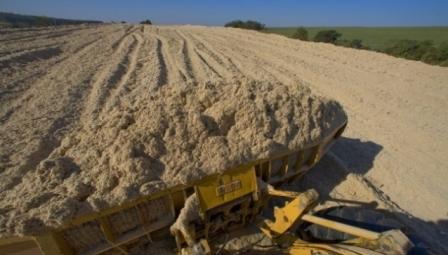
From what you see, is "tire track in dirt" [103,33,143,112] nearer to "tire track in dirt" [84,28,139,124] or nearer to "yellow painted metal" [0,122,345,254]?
"tire track in dirt" [84,28,139,124]

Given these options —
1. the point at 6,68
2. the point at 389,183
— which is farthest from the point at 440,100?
the point at 6,68

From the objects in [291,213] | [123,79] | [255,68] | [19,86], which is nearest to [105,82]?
[123,79]

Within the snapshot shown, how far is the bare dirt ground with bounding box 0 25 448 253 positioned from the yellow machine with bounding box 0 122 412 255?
338 mm

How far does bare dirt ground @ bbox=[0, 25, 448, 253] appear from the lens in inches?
162

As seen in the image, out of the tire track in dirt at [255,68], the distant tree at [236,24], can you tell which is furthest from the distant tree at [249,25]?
the tire track in dirt at [255,68]

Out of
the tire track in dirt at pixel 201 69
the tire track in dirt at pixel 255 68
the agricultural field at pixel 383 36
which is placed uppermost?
the tire track in dirt at pixel 201 69

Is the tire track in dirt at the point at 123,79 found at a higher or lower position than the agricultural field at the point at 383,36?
higher

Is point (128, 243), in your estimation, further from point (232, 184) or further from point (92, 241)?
point (232, 184)

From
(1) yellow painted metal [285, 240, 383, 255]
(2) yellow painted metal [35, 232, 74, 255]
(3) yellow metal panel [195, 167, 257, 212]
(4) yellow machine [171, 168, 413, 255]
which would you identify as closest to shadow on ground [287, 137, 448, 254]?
(4) yellow machine [171, 168, 413, 255]

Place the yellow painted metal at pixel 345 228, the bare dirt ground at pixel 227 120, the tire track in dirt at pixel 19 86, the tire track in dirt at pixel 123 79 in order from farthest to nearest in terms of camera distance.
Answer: the tire track in dirt at pixel 123 79 → the tire track in dirt at pixel 19 86 → the bare dirt ground at pixel 227 120 → the yellow painted metal at pixel 345 228

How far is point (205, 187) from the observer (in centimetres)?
368

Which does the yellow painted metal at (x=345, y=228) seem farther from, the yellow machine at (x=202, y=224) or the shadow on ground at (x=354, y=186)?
the shadow on ground at (x=354, y=186)

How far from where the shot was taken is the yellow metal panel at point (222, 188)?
3.66 m

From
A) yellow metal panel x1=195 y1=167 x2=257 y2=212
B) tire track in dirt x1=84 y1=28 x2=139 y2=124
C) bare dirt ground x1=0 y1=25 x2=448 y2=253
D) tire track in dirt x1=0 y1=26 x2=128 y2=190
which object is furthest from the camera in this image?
tire track in dirt x1=84 y1=28 x2=139 y2=124
